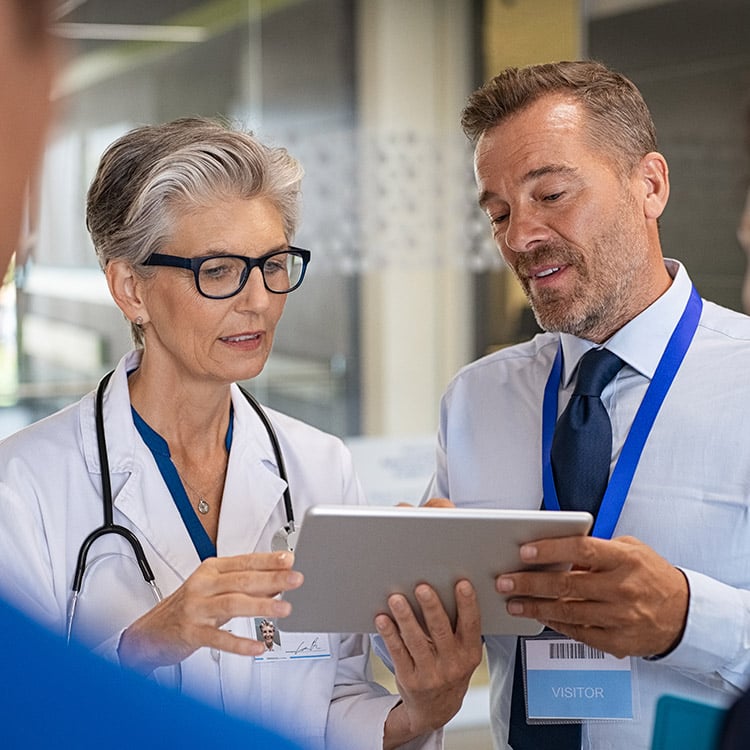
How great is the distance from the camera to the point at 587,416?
2.07 meters

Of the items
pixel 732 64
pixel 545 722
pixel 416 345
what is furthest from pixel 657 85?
pixel 545 722

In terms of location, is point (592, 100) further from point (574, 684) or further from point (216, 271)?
point (574, 684)

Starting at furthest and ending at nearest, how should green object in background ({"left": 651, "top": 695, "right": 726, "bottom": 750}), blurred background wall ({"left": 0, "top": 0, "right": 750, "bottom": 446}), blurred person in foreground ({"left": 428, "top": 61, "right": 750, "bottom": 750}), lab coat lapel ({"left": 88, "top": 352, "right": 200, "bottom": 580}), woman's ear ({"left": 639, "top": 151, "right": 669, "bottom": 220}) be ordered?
1. blurred background wall ({"left": 0, "top": 0, "right": 750, "bottom": 446})
2. woman's ear ({"left": 639, "top": 151, "right": 669, "bottom": 220})
3. lab coat lapel ({"left": 88, "top": 352, "right": 200, "bottom": 580})
4. blurred person in foreground ({"left": 428, "top": 61, "right": 750, "bottom": 750})
5. green object in background ({"left": 651, "top": 695, "right": 726, "bottom": 750})

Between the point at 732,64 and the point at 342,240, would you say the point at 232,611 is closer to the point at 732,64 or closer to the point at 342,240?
the point at 342,240

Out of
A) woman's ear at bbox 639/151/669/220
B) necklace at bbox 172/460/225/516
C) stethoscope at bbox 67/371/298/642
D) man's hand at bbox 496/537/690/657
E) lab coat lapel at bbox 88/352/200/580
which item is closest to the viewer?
man's hand at bbox 496/537/690/657

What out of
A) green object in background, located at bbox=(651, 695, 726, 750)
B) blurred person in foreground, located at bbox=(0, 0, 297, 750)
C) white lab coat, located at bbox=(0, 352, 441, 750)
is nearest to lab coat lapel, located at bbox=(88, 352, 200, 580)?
Result: white lab coat, located at bbox=(0, 352, 441, 750)

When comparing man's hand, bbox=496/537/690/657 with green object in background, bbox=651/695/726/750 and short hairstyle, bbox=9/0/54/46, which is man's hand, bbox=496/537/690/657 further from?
short hairstyle, bbox=9/0/54/46

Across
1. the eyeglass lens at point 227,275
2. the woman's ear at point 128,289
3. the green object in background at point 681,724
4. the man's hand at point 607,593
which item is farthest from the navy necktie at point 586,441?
the green object in background at point 681,724

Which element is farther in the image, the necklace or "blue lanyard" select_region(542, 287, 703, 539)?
the necklace

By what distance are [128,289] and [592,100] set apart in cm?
105

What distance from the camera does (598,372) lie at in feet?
6.87

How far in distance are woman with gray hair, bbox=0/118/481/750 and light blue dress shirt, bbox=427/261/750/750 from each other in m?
0.32

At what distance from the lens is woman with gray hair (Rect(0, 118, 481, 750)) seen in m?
1.92

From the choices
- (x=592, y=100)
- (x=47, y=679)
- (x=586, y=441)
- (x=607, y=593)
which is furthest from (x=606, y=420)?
(x=47, y=679)
